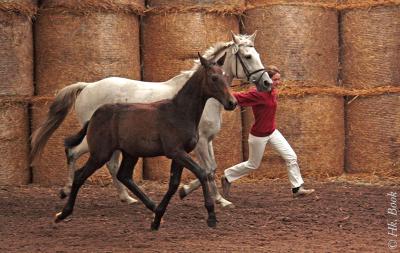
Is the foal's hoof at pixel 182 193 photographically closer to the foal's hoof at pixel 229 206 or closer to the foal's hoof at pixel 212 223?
the foal's hoof at pixel 229 206

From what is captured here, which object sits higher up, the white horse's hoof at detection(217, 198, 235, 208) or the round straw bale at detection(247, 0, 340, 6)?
the round straw bale at detection(247, 0, 340, 6)

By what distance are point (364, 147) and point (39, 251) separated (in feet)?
21.2

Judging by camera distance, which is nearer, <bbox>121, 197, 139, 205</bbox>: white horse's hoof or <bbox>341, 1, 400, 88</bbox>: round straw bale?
<bbox>121, 197, 139, 205</bbox>: white horse's hoof

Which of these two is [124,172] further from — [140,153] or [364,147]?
[364,147]

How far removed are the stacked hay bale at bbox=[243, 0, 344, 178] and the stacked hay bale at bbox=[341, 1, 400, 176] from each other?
28 centimetres

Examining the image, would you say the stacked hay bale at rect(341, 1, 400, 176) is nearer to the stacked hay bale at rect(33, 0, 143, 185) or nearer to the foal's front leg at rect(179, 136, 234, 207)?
the stacked hay bale at rect(33, 0, 143, 185)

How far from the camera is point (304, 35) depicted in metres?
11.3

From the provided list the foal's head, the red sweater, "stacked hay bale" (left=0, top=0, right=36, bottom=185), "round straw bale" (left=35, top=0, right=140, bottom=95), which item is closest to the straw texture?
"stacked hay bale" (left=0, top=0, right=36, bottom=185)

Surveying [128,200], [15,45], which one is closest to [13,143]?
[15,45]

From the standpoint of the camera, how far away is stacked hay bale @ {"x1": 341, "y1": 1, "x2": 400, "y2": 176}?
37.3ft

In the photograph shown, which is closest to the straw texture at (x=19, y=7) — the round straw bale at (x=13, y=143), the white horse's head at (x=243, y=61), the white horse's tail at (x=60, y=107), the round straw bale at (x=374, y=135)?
the round straw bale at (x=13, y=143)

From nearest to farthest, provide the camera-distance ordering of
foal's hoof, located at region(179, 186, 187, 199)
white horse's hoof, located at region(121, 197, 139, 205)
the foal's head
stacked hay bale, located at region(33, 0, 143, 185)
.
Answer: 1. the foal's head
2. foal's hoof, located at region(179, 186, 187, 199)
3. white horse's hoof, located at region(121, 197, 139, 205)
4. stacked hay bale, located at region(33, 0, 143, 185)

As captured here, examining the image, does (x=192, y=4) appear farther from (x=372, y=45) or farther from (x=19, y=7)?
(x=372, y=45)

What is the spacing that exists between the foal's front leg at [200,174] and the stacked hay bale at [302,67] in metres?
4.42
